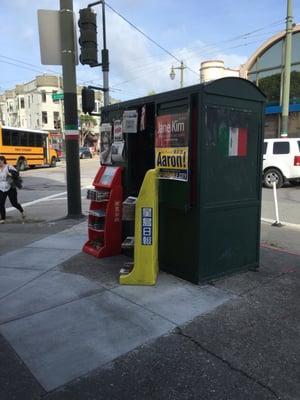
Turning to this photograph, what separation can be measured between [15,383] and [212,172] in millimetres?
2884

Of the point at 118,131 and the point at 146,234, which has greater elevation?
the point at 118,131

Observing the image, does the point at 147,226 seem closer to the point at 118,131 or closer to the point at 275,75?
the point at 118,131

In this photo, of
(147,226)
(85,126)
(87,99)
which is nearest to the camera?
(147,226)

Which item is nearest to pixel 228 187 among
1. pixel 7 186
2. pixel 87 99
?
pixel 87 99

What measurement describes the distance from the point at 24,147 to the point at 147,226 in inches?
986

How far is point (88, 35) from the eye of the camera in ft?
28.6

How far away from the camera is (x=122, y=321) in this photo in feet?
12.7

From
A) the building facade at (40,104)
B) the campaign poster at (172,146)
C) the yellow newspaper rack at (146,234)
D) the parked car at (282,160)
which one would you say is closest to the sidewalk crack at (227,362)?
the yellow newspaper rack at (146,234)

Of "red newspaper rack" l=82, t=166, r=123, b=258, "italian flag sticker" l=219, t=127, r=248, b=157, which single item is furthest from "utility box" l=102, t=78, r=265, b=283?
"red newspaper rack" l=82, t=166, r=123, b=258

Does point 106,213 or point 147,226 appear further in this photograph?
point 106,213

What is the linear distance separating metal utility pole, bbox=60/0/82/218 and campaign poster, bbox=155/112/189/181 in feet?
15.3

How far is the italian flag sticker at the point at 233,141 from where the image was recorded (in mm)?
4629

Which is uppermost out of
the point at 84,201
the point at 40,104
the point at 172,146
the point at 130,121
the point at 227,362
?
the point at 40,104

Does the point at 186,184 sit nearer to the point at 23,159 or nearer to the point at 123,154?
the point at 123,154
